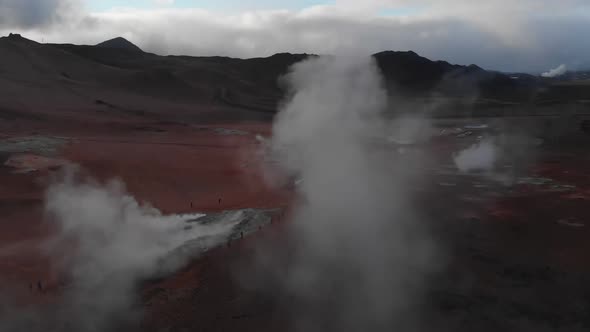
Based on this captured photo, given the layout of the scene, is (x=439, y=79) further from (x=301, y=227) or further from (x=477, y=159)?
(x=301, y=227)

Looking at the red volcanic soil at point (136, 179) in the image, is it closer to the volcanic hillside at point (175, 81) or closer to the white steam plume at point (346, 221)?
the white steam plume at point (346, 221)

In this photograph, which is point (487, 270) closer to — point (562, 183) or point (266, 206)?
point (266, 206)

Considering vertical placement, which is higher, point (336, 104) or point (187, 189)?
point (336, 104)

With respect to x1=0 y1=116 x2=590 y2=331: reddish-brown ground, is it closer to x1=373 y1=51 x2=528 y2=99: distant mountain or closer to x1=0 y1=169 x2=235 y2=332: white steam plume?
x1=0 y1=169 x2=235 y2=332: white steam plume

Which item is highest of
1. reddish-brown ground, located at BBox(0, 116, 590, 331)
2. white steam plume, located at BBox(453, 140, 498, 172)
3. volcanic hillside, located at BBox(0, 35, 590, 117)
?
volcanic hillside, located at BBox(0, 35, 590, 117)

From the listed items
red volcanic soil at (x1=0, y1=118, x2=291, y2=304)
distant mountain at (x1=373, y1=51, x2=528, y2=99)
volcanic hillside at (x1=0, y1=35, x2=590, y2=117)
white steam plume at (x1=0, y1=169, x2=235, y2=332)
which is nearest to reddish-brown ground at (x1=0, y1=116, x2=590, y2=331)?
red volcanic soil at (x1=0, y1=118, x2=291, y2=304)

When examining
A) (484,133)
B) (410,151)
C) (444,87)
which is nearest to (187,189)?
(410,151)

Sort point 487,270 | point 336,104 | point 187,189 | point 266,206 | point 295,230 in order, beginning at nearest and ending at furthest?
1. point 487,270
2. point 295,230
3. point 266,206
4. point 187,189
5. point 336,104
